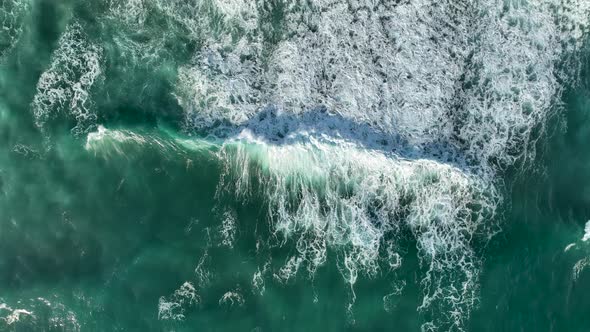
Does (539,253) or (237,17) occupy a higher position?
(237,17)

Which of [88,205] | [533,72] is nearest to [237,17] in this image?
[88,205]

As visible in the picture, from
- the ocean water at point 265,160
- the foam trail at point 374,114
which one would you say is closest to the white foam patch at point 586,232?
the ocean water at point 265,160

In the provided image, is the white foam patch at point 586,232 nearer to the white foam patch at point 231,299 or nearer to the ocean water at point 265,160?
the ocean water at point 265,160

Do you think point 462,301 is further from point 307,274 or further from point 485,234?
point 307,274

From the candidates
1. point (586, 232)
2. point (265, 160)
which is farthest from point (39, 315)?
point (586, 232)

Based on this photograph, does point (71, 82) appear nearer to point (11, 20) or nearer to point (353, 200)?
point (11, 20)
